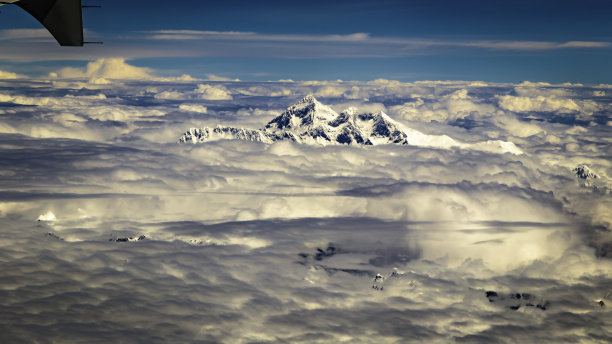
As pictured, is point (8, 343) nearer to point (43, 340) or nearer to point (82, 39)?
point (43, 340)

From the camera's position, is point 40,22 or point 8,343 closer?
point 40,22

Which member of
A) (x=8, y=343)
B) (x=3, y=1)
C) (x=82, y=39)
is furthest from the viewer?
(x=8, y=343)

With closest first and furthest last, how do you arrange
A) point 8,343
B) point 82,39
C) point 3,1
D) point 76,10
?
point 3,1 → point 76,10 → point 82,39 → point 8,343

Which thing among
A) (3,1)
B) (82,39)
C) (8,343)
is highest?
(82,39)

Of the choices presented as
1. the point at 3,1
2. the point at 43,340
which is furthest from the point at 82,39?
the point at 43,340

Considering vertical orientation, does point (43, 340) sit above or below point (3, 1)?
below

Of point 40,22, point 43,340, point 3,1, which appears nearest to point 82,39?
point 40,22
